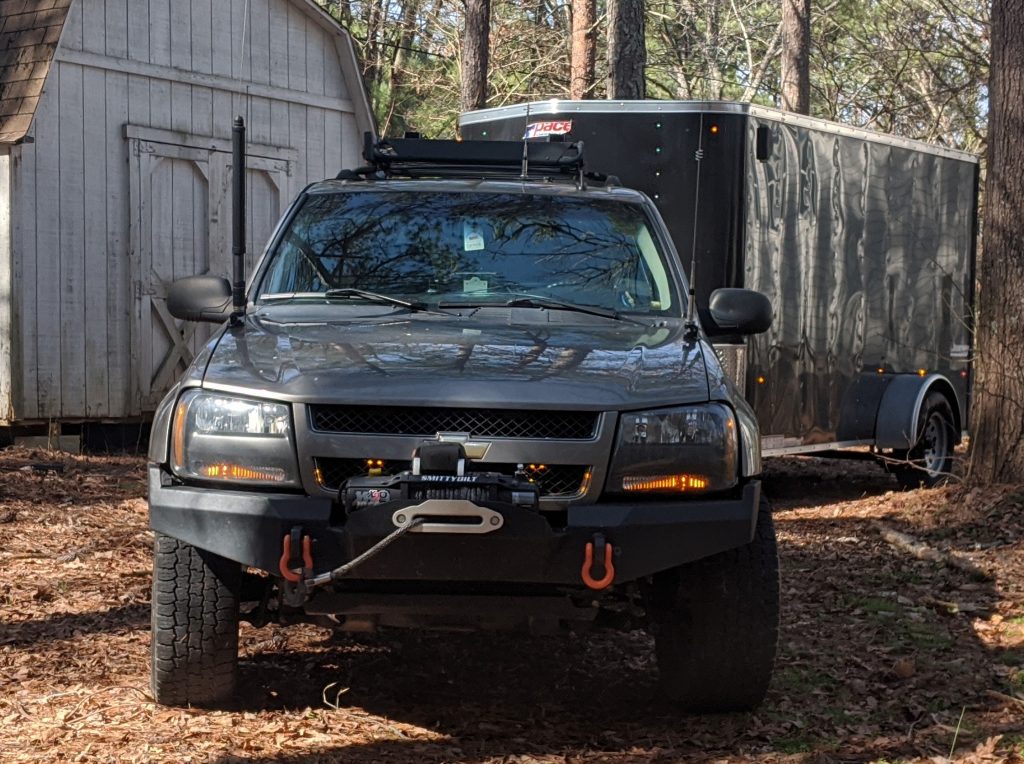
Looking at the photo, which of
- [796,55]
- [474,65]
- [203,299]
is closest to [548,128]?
[203,299]

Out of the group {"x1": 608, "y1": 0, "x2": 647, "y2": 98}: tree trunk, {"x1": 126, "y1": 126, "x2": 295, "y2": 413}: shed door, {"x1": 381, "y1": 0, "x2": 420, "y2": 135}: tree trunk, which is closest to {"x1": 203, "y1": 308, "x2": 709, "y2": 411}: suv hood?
{"x1": 126, "y1": 126, "x2": 295, "y2": 413}: shed door

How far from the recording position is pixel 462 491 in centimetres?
434

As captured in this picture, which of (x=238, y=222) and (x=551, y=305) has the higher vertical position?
(x=238, y=222)

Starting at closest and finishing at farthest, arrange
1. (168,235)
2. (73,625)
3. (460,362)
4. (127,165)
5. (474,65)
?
(460,362) → (73,625) → (127,165) → (168,235) → (474,65)

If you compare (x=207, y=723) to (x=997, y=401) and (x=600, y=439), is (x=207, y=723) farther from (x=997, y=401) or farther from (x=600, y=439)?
(x=997, y=401)

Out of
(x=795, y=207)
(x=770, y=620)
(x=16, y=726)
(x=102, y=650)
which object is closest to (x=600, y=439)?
(x=770, y=620)

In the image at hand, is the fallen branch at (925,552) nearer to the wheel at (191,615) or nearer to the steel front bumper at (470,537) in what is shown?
the steel front bumper at (470,537)

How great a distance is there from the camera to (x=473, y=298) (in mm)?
5820

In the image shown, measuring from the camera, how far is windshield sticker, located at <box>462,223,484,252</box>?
609 cm

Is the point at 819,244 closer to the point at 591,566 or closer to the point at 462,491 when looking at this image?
the point at 591,566

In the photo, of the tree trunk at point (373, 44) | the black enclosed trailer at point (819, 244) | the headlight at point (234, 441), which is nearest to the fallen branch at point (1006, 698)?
the headlight at point (234, 441)

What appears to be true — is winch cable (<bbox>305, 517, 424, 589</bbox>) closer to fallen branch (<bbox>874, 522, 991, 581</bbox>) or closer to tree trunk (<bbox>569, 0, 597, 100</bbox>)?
fallen branch (<bbox>874, 522, 991, 581</bbox>)

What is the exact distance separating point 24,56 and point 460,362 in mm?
9593

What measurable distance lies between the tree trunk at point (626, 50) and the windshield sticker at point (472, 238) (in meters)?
11.1
